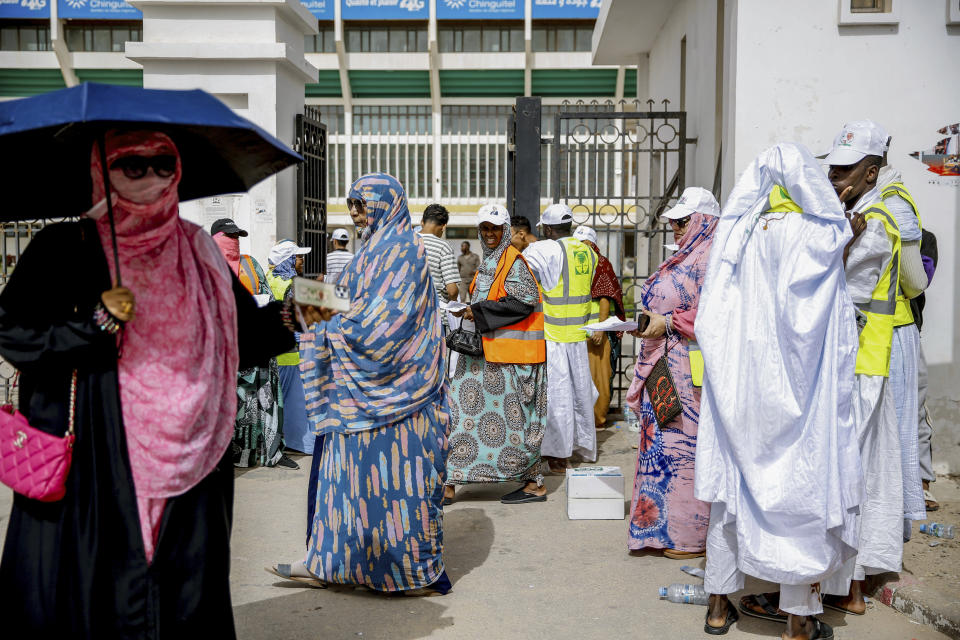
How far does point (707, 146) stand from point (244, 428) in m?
4.75

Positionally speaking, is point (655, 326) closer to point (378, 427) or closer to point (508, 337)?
point (508, 337)

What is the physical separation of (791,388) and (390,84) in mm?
23891

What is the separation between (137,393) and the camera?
2426 mm

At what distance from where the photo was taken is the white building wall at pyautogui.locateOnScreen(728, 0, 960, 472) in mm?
6156

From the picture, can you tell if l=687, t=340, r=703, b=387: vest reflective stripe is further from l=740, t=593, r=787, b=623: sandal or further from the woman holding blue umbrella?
the woman holding blue umbrella

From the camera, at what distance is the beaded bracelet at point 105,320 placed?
2309 millimetres

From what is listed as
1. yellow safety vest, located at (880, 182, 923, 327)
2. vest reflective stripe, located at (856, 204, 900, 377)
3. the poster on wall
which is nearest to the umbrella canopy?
vest reflective stripe, located at (856, 204, 900, 377)

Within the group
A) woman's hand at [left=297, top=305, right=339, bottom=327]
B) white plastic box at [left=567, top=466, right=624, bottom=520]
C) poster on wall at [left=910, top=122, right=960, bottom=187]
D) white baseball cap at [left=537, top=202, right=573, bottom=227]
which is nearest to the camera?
woman's hand at [left=297, top=305, right=339, bottom=327]

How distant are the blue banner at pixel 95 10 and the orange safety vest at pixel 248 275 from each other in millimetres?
20757

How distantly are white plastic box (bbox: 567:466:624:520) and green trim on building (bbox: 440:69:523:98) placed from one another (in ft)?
71.0

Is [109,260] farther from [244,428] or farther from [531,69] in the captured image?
[531,69]

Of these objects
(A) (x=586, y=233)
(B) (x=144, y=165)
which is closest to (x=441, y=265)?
(A) (x=586, y=233)

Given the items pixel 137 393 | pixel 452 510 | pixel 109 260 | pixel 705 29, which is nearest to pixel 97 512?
pixel 137 393

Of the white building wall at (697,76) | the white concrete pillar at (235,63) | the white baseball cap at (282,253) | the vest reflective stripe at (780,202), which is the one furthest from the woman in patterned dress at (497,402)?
the white concrete pillar at (235,63)
